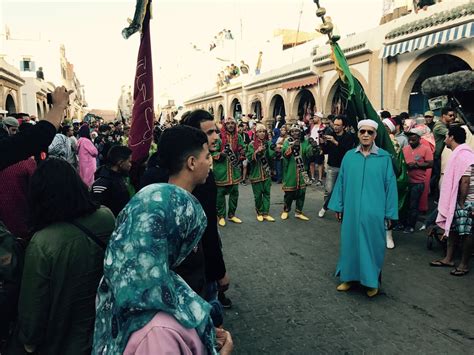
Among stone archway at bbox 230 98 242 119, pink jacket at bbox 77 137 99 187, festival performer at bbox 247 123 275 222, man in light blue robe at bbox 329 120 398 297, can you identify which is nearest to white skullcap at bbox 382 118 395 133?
festival performer at bbox 247 123 275 222

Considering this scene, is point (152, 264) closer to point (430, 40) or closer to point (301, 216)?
point (301, 216)

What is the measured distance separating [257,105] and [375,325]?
24.1 metres

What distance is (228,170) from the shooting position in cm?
720

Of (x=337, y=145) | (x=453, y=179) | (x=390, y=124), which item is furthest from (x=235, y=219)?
(x=453, y=179)

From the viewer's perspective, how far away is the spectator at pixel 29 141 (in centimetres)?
194

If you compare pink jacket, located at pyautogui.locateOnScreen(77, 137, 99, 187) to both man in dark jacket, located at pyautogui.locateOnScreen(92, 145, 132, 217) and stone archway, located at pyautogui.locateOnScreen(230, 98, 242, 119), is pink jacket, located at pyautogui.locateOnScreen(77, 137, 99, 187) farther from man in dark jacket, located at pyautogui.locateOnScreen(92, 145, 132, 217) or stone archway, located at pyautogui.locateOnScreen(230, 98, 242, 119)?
stone archway, located at pyautogui.locateOnScreen(230, 98, 242, 119)

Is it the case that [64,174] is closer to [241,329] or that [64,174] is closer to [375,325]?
[241,329]

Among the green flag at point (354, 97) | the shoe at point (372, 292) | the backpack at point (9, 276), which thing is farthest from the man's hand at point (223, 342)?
the green flag at point (354, 97)

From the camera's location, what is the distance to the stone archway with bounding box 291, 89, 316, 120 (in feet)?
65.8

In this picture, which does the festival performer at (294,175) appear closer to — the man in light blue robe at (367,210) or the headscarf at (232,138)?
the headscarf at (232,138)

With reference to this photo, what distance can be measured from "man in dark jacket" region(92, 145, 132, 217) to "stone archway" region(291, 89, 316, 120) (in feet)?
54.7

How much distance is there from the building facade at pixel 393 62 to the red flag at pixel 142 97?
348 centimetres

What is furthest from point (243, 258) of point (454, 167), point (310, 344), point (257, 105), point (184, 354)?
point (257, 105)

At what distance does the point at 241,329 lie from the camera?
3570 mm
